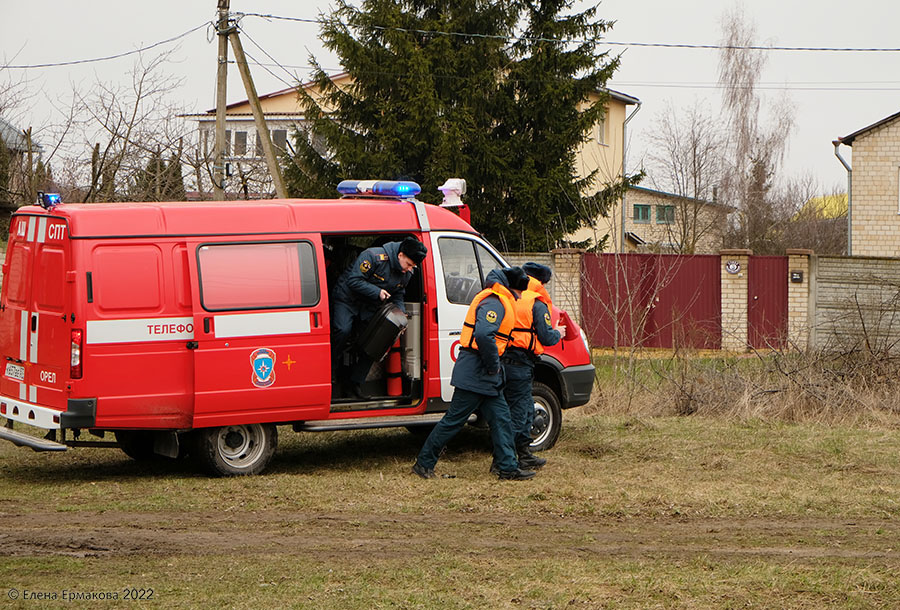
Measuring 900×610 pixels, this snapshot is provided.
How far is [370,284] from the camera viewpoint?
910cm

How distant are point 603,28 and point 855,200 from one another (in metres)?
13.1

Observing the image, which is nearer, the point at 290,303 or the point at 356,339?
the point at 290,303

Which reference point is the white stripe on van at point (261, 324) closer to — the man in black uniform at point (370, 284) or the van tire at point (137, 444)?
the man in black uniform at point (370, 284)

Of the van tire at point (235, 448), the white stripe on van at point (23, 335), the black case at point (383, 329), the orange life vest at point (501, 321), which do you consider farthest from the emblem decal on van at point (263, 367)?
the white stripe on van at point (23, 335)

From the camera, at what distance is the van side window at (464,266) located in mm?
9562

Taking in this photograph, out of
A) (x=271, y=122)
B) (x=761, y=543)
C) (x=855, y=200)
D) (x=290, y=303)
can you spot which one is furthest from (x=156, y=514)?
(x=271, y=122)

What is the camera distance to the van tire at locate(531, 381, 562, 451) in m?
9.97

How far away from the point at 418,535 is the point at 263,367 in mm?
2311

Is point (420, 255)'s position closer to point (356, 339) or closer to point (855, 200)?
point (356, 339)

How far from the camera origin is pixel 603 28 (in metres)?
22.9

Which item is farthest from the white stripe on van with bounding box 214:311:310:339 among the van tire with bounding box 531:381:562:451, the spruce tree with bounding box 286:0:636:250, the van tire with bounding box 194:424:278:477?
the spruce tree with bounding box 286:0:636:250

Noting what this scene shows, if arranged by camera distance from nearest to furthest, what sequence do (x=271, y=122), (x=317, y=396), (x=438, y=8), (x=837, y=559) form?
(x=837, y=559)
(x=317, y=396)
(x=438, y=8)
(x=271, y=122)

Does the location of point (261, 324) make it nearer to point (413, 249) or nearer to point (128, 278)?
point (128, 278)

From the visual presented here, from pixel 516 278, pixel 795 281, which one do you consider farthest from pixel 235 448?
pixel 795 281
